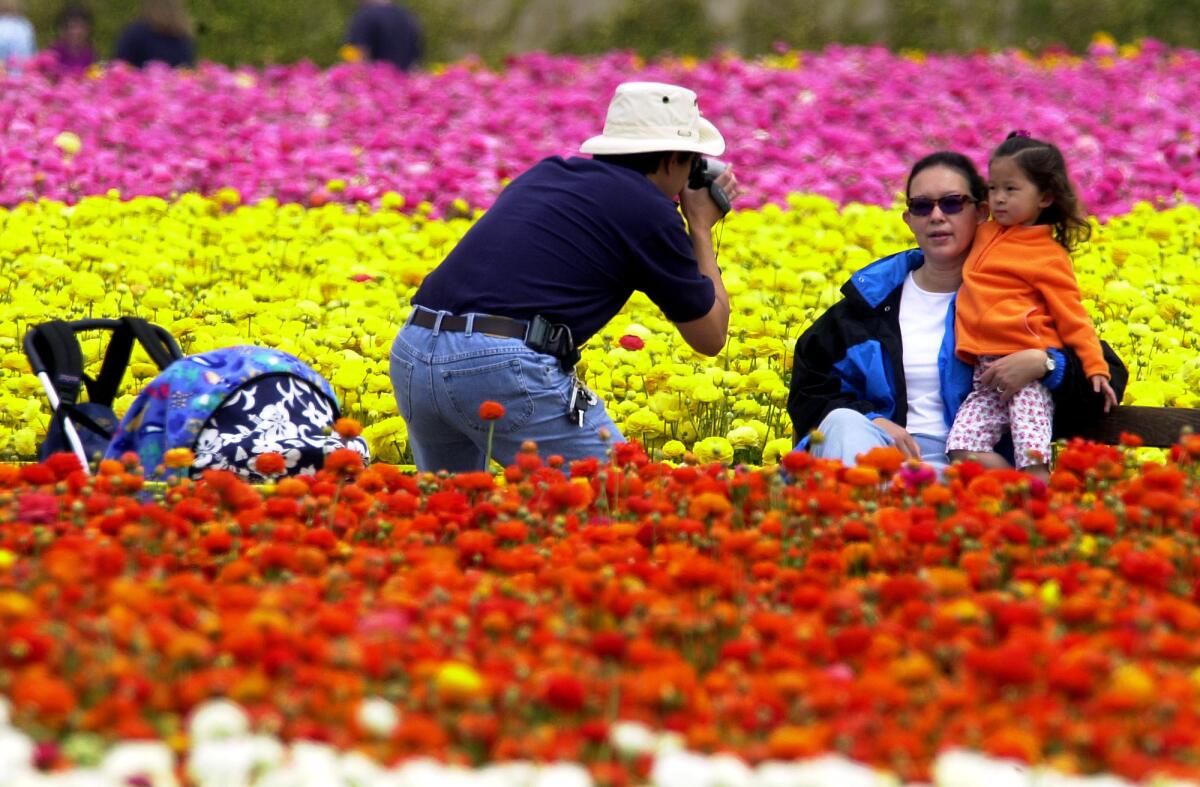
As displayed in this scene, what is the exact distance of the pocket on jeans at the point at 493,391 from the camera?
405 cm

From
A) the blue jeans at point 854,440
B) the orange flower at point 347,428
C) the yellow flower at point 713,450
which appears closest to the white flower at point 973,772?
the orange flower at point 347,428

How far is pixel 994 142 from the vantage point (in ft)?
33.5

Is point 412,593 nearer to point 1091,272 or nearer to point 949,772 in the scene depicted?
point 949,772

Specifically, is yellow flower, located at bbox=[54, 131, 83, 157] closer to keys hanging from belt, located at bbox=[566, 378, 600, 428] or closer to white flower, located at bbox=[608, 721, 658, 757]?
keys hanging from belt, located at bbox=[566, 378, 600, 428]

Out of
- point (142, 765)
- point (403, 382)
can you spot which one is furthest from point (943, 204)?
point (142, 765)

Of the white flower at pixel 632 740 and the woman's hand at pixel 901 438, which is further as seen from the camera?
the woman's hand at pixel 901 438

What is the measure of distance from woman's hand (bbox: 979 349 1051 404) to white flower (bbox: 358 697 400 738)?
227cm

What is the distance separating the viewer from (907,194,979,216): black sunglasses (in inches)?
175

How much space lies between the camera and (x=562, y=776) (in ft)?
6.95

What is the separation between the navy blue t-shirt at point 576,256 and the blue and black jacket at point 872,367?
395 millimetres

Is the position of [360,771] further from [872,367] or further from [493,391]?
[872,367]

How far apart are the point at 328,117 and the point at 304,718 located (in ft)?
29.7

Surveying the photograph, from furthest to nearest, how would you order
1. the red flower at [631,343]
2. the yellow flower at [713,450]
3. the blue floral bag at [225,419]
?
the red flower at [631,343] → the yellow flower at [713,450] → the blue floral bag at [225,419]

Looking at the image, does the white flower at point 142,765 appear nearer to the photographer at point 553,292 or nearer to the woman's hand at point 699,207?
the photographer at point 553,292
